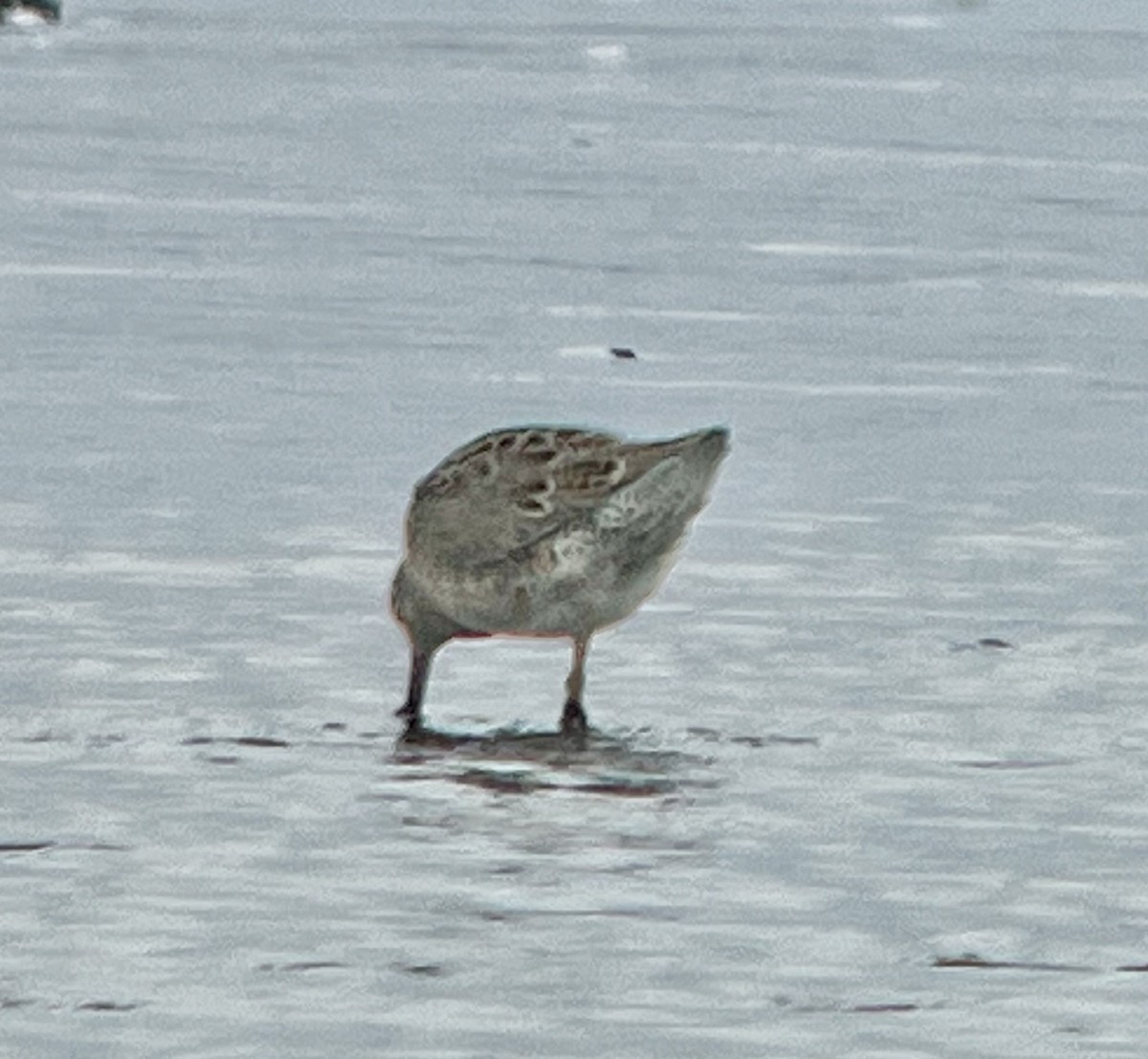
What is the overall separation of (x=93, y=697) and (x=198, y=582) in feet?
5.52

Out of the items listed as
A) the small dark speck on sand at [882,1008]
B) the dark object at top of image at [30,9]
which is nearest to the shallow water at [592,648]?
the small dark speck on sand at [882,1008]

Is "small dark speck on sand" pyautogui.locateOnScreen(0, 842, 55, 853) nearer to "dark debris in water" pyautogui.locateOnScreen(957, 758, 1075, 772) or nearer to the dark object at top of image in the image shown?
"dark debris in water" pyautogui.locateOnScreen(957, 758, 1075, 772)

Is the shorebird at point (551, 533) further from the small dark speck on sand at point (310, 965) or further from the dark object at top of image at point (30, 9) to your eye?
the dark object at top of image at point (30, 9)

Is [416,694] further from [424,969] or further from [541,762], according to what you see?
[424,969]

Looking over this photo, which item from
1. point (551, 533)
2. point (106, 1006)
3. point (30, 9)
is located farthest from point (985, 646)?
point (30, 9)

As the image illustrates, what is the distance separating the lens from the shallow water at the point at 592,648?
845 cm

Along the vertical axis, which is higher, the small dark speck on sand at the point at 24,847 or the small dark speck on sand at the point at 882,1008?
the small dark speck on sand at the point at 882,1008

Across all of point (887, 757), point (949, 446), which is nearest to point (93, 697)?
point (887, 757)

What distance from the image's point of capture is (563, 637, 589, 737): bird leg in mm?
11180

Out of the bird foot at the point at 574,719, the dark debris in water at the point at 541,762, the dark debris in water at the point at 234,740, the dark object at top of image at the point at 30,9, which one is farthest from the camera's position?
the dark object at top of image at the point at 30,9

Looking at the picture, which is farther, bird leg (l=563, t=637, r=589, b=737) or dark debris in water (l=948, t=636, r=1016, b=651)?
dark debris in water (l=948, t=636, r=1016, b=651)

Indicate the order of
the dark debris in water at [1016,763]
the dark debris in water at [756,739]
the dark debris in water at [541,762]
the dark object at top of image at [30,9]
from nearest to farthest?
the dark debris in water at [541,762]
the dark debris in water at [1016,763]
the dark debris in water at [756,739]
the dark object at top of image at [30,9]

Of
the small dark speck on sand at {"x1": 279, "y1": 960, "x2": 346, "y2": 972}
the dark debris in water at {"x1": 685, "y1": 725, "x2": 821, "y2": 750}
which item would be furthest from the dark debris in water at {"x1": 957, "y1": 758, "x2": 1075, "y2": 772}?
the small dark speck on sand at {"x1": 279, "y1": 960, "x2": 346, "y2": 972}

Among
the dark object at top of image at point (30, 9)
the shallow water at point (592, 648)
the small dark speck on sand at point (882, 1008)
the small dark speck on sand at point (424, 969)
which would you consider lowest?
the dark object at top of image at point (30, 9)
